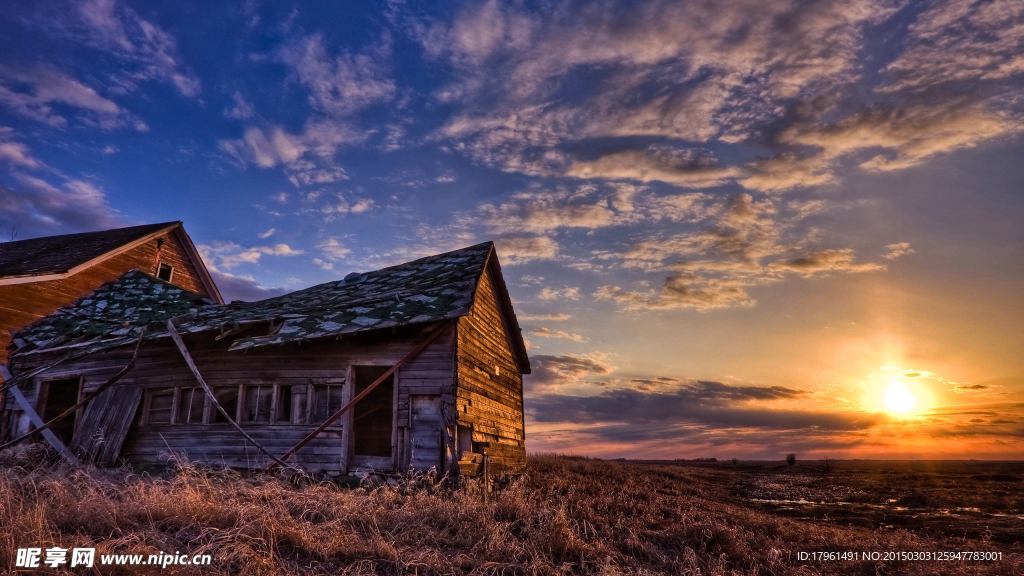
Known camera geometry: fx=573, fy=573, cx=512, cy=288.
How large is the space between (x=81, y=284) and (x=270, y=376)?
39.0 feet

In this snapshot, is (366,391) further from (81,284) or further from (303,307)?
(81,284)

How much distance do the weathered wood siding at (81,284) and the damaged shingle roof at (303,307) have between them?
37 cm

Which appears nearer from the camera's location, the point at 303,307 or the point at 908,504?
the point at 303,307

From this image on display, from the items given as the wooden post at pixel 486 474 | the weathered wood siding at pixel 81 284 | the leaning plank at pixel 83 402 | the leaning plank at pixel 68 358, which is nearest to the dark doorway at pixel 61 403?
the leaning plank at pixel 68 358

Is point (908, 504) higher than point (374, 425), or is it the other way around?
point (374, 425)

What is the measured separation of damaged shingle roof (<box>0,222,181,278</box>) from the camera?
1898 cm

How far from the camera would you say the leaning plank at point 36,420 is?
44.4 ft

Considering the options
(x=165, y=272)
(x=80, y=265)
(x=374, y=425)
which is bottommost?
(x=374, y=425)

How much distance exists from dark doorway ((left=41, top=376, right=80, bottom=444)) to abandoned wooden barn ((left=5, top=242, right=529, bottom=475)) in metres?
0.16

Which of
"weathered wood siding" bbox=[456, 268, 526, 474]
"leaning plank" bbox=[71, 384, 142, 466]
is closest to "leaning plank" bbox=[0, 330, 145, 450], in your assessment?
"leaning plank" bbox=[71, 384, 142, 466]

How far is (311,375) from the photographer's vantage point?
43.0ft

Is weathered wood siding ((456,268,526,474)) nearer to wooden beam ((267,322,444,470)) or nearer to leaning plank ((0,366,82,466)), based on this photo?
wooden beam ((267,322,444,470))

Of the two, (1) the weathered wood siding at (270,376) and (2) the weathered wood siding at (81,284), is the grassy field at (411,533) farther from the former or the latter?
(2) the weathered wood siding at (81,284)

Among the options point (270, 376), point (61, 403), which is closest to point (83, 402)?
Answer: point (270, 376)
